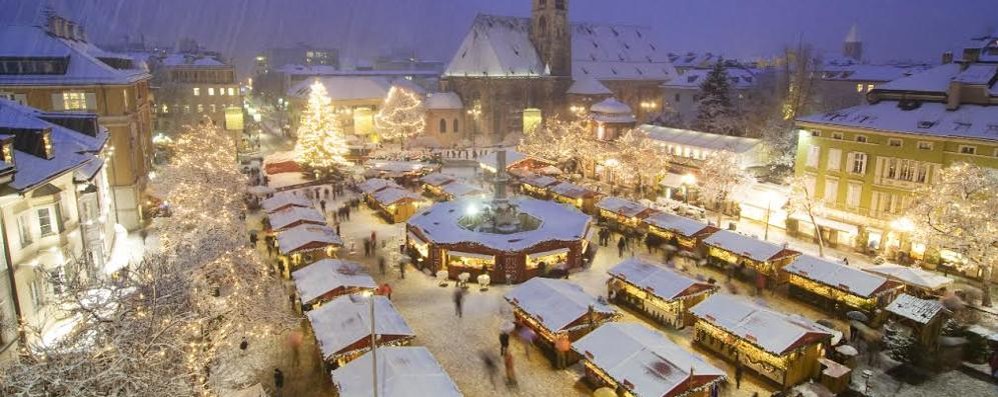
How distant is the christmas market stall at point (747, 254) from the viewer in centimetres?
2902

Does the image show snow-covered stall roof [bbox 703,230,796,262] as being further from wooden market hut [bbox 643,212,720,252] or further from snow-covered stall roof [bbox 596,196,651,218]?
snow-covered stall roof [bbox 596,196,651,218]

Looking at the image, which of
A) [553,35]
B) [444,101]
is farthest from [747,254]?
[553,35]

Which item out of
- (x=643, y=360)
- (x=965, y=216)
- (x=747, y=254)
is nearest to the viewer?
(x=643, y=360)

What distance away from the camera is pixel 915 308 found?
22.7m

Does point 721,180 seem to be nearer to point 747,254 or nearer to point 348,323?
point 747,254

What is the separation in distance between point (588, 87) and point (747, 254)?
50344 mm

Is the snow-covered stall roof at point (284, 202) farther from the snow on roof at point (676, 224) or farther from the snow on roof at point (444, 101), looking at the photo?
the snow on roof at point (444, 101)

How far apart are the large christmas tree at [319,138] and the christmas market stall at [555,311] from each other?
34.4m

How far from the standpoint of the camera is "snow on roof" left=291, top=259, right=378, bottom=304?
79.8ft

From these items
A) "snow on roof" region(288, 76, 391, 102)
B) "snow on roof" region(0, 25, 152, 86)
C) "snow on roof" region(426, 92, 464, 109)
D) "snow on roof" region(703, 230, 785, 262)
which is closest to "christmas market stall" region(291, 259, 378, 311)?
"snow on roof" region(703, 230, 785, 262)

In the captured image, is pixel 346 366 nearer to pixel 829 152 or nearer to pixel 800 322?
pixel 800 322

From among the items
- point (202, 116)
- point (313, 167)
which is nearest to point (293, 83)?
point (202, 116)

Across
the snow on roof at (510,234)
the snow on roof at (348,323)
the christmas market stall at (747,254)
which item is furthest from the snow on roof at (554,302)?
the christmas market stall at (747,254)

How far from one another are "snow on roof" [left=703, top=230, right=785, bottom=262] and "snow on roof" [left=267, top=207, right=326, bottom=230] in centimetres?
2166
